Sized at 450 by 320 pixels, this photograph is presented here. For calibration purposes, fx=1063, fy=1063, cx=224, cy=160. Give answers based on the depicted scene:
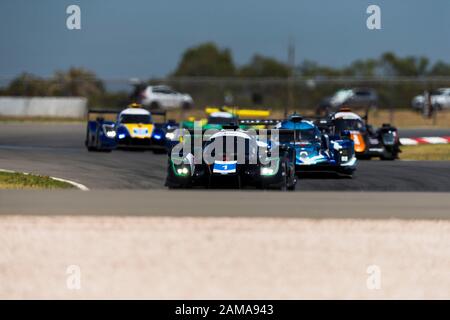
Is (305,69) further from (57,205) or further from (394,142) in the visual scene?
(57,205)

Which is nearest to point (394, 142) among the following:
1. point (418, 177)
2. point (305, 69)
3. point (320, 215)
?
point (418, 177)

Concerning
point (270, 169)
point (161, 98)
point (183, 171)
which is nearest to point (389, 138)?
point (270, 169)

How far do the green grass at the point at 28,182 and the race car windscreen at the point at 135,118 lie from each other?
7999 mm

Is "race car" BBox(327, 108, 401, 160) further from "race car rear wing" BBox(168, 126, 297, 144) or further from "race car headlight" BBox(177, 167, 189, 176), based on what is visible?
"race car headlight" BBox(177, 167, 189, 176)

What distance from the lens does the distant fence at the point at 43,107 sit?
167 ft

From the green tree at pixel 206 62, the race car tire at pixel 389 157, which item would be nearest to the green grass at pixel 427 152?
the race car tire at pixel 389 157

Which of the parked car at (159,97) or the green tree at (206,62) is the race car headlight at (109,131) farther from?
the green tree at (206,62)

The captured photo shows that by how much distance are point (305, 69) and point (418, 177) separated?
5498 centimetres

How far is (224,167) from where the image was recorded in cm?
1989

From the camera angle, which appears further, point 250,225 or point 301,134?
point 301,134

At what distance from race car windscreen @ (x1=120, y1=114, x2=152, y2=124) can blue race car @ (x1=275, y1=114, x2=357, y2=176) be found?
7551mm

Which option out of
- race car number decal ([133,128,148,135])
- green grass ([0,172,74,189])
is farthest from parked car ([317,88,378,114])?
green grass ([0,172,74,189])

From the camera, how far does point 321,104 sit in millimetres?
56562

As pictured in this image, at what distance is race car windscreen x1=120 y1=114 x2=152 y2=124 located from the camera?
30344mm
